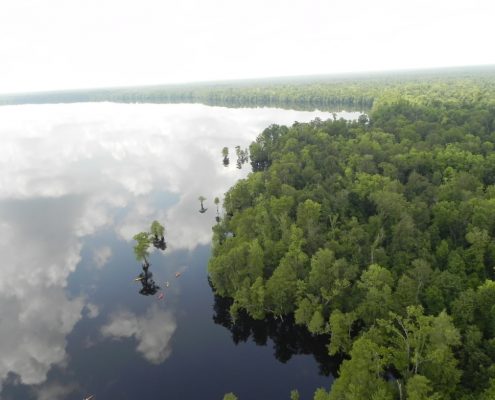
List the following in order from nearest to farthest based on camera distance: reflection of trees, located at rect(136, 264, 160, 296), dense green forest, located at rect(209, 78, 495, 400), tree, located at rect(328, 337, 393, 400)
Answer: tree, located at rect(328, 337, 393, 400)
dense green forest, located at rect(209, 78, 495, 400)
reflection of trees, located at rect(136, 264, 160, 296)

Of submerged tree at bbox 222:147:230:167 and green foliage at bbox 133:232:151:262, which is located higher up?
green foliage at bbox 133:232:151:262

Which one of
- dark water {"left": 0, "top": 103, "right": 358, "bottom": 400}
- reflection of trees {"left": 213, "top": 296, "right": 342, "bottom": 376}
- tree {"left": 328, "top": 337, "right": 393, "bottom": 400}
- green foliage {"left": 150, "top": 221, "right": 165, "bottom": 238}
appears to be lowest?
dark water {"left": 0, "top": 103, "right": 358, "bottom": 400}

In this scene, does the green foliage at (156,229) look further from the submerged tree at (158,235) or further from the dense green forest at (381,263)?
the dense green forest at (381,263)

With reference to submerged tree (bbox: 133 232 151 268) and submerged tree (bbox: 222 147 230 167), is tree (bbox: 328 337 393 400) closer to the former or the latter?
submerged tree (bbox: 133 232 151 268)

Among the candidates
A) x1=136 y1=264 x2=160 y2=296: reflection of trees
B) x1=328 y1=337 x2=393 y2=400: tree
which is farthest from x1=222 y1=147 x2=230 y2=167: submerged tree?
x1=328 y1=337 x2=393 y2=400: tree

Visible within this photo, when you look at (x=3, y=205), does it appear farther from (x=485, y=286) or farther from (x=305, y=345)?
(x=485, y=286)

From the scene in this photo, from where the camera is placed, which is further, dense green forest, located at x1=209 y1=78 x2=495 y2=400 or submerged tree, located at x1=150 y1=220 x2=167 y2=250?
submerged tree, located at x1=150 y1=220 x2=167 y2=250

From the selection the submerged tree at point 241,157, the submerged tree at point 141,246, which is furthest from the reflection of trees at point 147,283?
the submerged tree at point 241,157

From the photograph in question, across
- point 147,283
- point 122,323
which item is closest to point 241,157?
point 147,283
